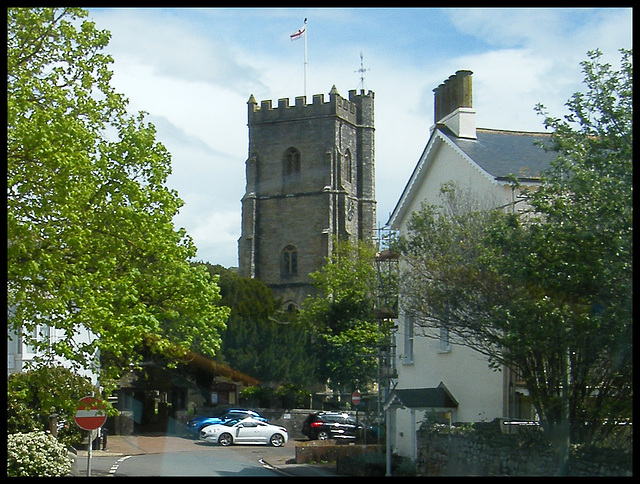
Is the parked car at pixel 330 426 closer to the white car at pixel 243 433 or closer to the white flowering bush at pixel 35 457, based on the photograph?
the white car at pixel 243 433

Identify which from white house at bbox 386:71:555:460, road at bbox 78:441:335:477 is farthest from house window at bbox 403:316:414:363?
road at bbox 78:441:335:477

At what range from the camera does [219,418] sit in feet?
148

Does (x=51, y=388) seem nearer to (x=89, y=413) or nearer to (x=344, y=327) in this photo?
(x=89, y=413)

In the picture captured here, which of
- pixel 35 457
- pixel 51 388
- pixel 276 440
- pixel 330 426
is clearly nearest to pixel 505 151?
pixel 51 388

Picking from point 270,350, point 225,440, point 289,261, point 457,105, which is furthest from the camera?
point 289,261

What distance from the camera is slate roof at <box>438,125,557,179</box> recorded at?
76.3 feet

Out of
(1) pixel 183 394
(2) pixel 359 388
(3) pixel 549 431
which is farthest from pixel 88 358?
(2) pixel 359 388

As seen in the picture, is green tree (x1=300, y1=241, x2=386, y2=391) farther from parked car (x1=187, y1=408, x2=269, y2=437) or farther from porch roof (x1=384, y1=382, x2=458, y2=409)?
porch roof (x1=384, y1=382, x2=458, y2=409)

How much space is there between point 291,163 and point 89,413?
220 ft

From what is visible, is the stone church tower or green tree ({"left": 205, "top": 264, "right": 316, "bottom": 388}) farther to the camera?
the stone church tower

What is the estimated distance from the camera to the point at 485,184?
2302 cm

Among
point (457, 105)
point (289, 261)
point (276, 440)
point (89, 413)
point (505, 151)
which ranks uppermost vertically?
point (457, 105)

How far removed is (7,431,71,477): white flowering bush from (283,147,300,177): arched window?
211 ft

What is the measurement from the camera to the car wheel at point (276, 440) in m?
39.9
